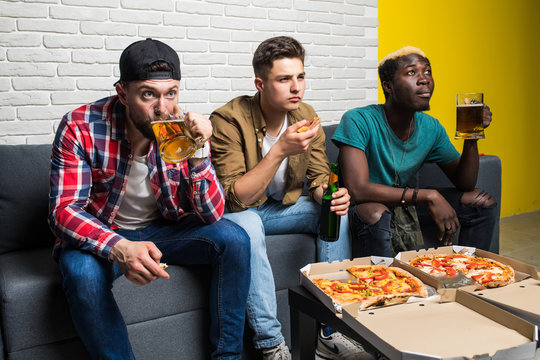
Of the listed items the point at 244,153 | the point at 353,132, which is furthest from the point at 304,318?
the point at 353,132

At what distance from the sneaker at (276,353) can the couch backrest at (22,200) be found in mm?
980

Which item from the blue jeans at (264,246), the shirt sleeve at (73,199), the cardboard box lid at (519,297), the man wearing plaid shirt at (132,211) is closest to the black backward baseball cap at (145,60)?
the man wearing plaid shirt at (132,211)

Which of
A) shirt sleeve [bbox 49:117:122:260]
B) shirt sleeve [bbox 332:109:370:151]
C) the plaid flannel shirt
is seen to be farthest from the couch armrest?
shirt sleeve [bbox 49:117:122:260]

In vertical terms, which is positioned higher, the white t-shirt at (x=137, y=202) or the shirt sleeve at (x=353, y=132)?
the shirt sleeve at (x=353, y=132)

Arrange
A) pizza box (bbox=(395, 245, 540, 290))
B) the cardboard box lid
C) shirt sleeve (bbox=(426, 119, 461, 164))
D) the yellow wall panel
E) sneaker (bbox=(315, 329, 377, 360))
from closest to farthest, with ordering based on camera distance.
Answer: the cardboard box lid
pizza box (bbox=(395, 245, 540, 290))
sneaker (bbox=(315, 329, 377, 360))
shirt sleeve (bbox=(426, 119, 461, 164))
the yellow wall panel

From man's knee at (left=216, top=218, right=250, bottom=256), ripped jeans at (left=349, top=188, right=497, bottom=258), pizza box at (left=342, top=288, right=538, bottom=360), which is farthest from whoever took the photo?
ripped jeans at (left=349, top=188, right=497, bottom=258)

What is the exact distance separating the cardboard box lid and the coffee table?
0.39 m

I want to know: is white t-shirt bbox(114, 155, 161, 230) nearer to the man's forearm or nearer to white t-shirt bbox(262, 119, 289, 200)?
white t-shirt bbox(262, 119, 289, 200)

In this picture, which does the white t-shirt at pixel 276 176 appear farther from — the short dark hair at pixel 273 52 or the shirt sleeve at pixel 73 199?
the shirt sleeve at pixel 73 199

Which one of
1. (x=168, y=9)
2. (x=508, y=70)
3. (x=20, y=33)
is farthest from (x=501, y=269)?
(x=508, y=70)

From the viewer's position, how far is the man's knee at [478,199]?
82.7 inches

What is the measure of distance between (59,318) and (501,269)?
1327 millimetres

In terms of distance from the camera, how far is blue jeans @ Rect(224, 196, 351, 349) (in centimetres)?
166

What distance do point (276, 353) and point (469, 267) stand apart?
0.70m
